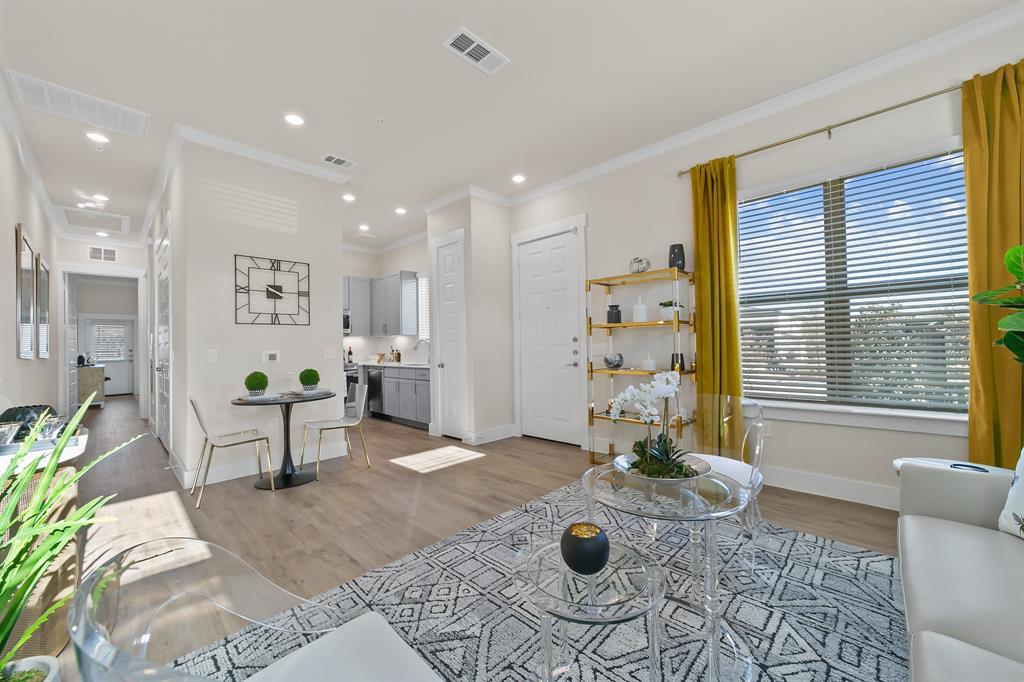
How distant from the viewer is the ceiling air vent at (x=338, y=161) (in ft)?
14.0

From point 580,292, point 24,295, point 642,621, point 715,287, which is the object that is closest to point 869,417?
point 715,287

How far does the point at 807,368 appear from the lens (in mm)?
3355

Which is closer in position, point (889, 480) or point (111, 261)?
point (889, 480)

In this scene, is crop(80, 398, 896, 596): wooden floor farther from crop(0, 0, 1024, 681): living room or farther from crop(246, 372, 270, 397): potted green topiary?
crop(246, 372, 270, 397): potted green topiary

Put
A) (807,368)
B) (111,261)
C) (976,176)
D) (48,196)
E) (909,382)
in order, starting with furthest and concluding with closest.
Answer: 1. (111,261)
2. (48,196)
3. (807,368)
4. (909,382)
5. (976,176)

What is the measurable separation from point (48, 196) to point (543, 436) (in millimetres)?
6486

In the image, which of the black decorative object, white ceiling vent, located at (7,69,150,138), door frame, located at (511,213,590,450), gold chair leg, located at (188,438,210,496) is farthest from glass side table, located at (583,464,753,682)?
white ceiling vent, located at (7,69,150,138)

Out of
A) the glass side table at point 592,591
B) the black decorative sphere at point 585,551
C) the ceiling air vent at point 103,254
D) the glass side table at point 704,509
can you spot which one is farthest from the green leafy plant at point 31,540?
the ceiling air vent at point 103,254

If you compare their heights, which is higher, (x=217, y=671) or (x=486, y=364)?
(x=486, y=364)

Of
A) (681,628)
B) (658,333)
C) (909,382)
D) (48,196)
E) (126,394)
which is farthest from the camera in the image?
(126,394)

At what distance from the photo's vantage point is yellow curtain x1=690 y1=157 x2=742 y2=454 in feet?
11.5

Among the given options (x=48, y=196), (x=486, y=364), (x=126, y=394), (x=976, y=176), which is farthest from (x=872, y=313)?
(x=126, y=394)

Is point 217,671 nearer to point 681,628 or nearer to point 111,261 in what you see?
point 681,628

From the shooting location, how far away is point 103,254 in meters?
6.82
